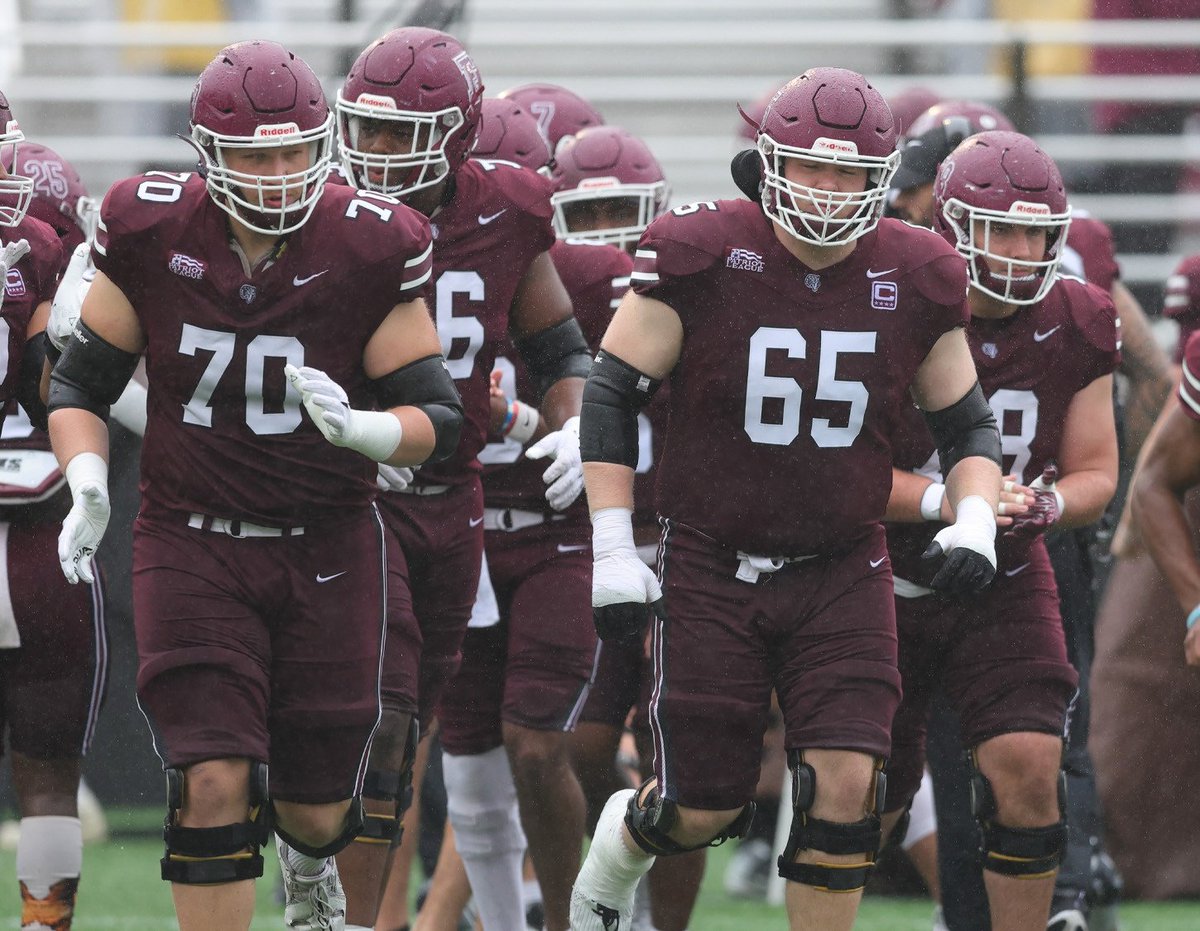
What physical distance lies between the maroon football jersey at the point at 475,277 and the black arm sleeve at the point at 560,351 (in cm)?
14

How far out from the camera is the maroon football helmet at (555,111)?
6551mm

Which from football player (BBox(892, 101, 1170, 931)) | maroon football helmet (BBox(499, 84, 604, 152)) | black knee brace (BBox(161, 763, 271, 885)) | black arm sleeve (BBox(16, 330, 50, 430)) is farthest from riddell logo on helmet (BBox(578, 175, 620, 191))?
black knee brace (BBox(161, 763, 271, 885))

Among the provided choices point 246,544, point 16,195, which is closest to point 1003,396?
point 246,544

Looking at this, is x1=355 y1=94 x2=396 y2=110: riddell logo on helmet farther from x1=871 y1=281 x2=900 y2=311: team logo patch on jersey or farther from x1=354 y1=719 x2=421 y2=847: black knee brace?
x1=354 y1=719 x2=421 y2=847: black knee brace

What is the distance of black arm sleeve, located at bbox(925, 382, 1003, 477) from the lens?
4359 mm

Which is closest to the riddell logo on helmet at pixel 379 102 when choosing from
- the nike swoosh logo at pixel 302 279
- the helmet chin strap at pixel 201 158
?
the helmet chin strap at pixel 201 158

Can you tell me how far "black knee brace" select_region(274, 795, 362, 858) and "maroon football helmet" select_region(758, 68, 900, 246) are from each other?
58.9 inches

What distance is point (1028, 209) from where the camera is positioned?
4738mm

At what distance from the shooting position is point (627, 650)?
5.37 m

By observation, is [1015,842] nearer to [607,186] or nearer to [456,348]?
[456,348]

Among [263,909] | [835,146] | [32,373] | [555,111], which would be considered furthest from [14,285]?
[263,909]

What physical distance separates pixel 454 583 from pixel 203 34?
6.82 m

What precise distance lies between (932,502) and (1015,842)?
794 mm

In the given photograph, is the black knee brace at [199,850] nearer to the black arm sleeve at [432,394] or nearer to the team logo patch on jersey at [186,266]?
the black arm sleeve at [432,394]
